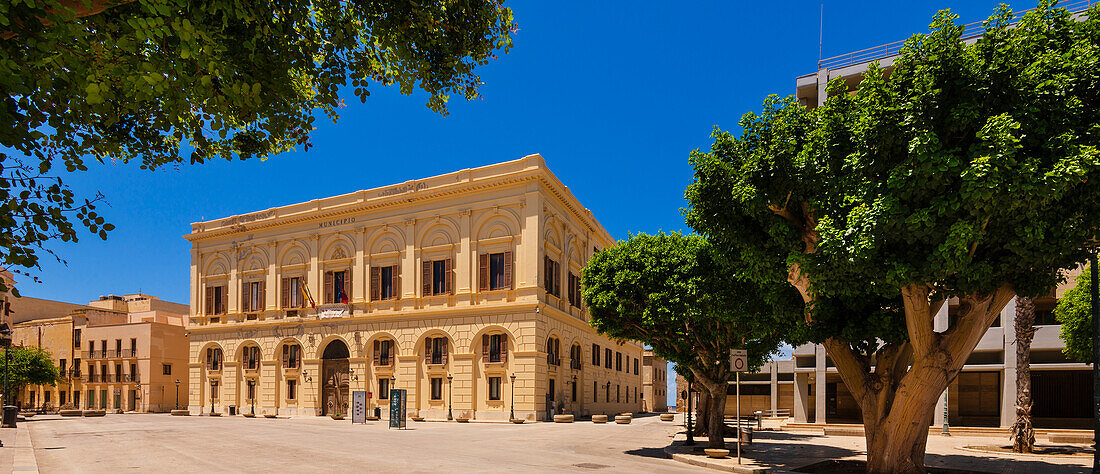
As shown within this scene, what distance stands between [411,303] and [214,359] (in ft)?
68.7

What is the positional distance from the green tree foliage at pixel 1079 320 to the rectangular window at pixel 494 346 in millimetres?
27864

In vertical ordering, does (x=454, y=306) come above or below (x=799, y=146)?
below

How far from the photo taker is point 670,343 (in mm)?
21344

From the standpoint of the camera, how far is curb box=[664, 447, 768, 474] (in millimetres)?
15016

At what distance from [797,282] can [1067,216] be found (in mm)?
4768

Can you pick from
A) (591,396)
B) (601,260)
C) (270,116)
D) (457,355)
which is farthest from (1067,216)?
(591,396)

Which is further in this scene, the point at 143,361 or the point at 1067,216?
the point at 143,361

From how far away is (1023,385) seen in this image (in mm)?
21203

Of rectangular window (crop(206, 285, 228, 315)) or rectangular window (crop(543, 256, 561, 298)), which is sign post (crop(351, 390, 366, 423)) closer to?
rectangular window (crop(543, 256, 561, 298))

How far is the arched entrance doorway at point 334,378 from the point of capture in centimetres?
4534

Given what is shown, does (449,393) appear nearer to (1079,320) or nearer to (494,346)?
(494,346)

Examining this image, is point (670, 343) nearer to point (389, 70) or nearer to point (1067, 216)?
point (1067, 216)

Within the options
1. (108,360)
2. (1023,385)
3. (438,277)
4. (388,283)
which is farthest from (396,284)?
(108,360)

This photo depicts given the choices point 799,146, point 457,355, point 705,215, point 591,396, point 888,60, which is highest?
point 888,60
